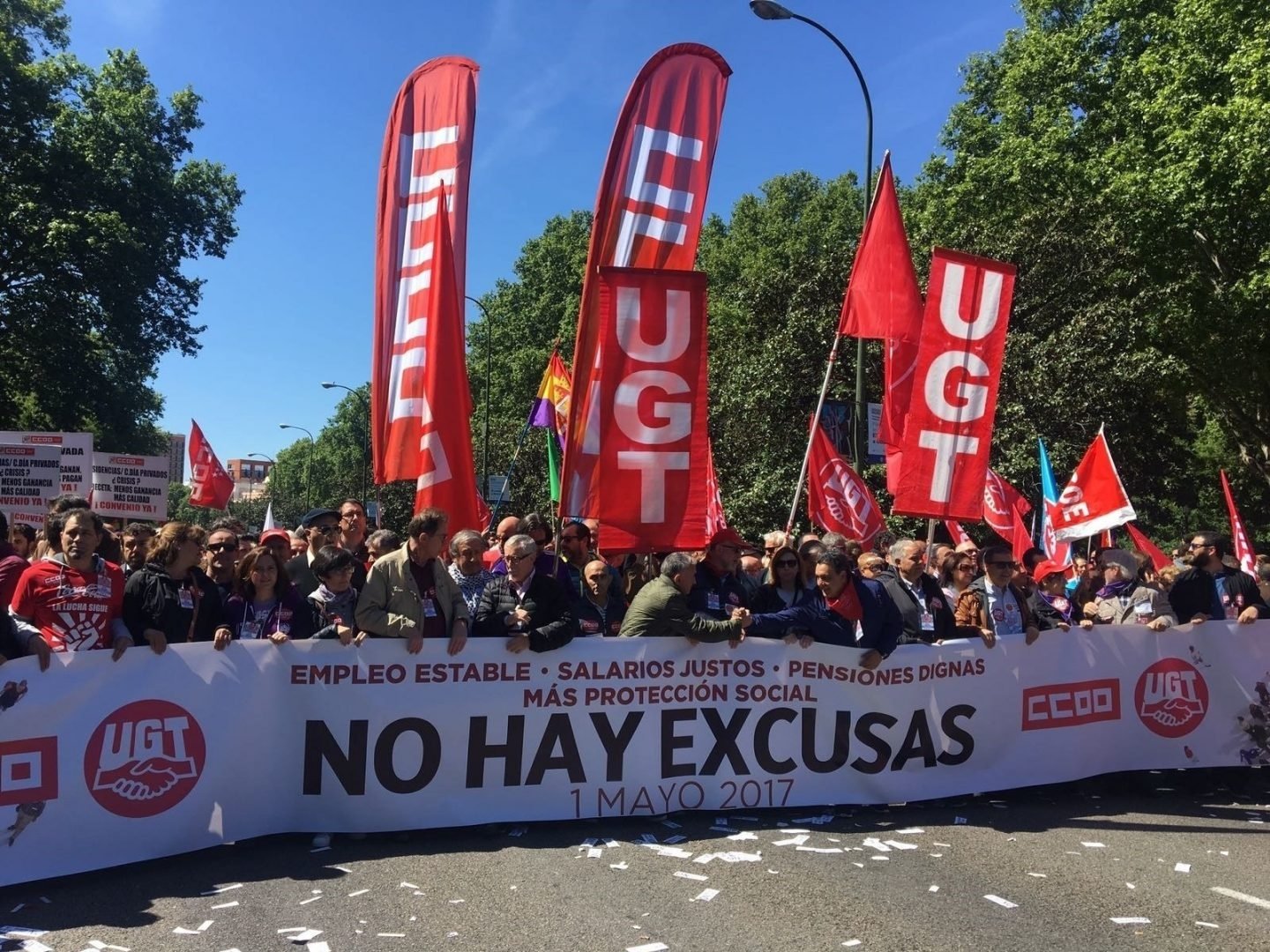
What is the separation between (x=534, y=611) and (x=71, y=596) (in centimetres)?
240

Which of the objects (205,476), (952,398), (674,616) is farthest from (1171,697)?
(205,476)

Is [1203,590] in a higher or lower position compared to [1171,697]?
higher

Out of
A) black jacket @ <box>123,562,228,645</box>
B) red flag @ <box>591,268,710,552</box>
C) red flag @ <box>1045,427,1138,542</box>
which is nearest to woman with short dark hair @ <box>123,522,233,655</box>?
black jacket @ <box>123,562,228,645</box>

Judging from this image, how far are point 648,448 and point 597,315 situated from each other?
113 centimetres

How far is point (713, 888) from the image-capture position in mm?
4668

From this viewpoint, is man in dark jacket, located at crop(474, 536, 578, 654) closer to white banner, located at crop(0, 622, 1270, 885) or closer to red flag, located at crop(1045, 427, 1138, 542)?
white banner, located at crop(0, 622, 1270, 885)

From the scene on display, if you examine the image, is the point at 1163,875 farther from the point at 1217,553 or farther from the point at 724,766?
the point at 1217,553

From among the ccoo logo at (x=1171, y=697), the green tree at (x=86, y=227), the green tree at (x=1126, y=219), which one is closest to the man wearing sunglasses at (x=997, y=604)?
the ccoo logo at (x=1171, y=697)

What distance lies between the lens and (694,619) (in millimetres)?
6016

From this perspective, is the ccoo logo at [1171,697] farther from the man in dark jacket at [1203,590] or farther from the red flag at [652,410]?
the red flag at [652,410]

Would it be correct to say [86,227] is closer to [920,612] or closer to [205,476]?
[205,476]

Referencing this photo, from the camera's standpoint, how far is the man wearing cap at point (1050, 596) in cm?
756

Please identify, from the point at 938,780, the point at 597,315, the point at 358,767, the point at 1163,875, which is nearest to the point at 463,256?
the point at 597,315

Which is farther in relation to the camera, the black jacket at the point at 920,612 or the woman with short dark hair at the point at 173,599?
the black jacket at the point at 920,612
